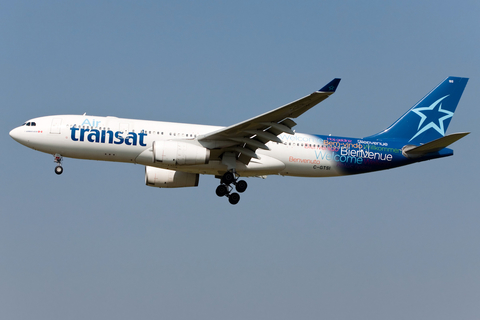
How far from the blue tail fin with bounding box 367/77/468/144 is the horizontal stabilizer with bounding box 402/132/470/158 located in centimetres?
169

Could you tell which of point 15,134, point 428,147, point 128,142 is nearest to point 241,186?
point 128,142

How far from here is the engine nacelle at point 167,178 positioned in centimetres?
3088

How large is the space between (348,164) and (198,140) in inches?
332

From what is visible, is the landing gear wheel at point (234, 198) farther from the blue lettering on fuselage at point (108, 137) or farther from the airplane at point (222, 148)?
the blue lettering on fuselage at point (108, 137)

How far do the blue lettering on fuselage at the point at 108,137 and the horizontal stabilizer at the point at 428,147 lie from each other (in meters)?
14.2

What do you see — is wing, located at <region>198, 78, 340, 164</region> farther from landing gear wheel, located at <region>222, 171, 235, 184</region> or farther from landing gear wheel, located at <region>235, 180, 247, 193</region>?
landing gear wheel, located at <region>235, 180, 247, 193</region>

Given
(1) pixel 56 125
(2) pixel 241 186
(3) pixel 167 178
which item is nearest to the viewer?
(1) pixel 56 125

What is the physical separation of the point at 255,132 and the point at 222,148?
2084 mm

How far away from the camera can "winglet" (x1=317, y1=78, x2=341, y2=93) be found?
72.7ft

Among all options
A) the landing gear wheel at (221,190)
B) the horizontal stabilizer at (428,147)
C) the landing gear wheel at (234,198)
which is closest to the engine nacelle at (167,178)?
the landing gear wheel at (221,190)

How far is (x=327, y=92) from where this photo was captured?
22.5 meters

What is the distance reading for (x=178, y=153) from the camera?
26.6 m

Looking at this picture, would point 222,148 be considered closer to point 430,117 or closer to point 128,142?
point 128,142

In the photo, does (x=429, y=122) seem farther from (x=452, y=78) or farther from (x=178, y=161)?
(x=178, y=161)
